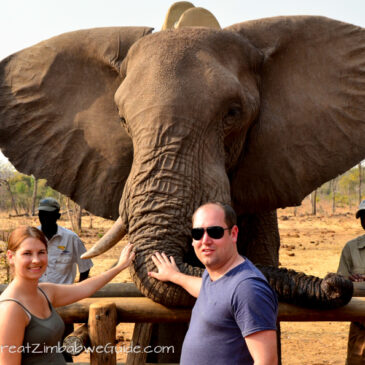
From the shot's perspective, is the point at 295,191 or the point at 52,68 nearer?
the point at 295,191

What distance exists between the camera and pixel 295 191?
3850 millimetres

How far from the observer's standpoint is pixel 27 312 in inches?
82.7

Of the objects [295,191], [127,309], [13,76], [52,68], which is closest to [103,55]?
[52,68]

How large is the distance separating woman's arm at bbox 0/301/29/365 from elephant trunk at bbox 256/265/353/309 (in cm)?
107

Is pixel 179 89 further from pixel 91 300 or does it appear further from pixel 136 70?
pixel 91 300

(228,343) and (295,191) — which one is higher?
(228,343)

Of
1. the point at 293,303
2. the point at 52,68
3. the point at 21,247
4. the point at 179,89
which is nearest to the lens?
the point at 21,247

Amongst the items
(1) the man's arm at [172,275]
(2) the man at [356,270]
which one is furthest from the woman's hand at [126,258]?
(2) the man at [356,270]

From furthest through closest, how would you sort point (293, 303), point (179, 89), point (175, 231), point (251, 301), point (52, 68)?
point (52, 68)
point (179, 89)
point (175, 231)
point (293, 303)
point (251, 301)

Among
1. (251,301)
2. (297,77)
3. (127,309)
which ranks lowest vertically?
(127,309)

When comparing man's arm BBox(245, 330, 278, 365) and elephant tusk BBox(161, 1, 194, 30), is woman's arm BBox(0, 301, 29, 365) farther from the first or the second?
elephant tusk BBox(161, 1, 194, 30)

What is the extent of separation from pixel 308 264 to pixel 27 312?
1062 centimetres

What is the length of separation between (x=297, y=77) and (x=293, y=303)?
5.78 ft

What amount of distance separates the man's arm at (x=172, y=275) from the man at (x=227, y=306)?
29cm
